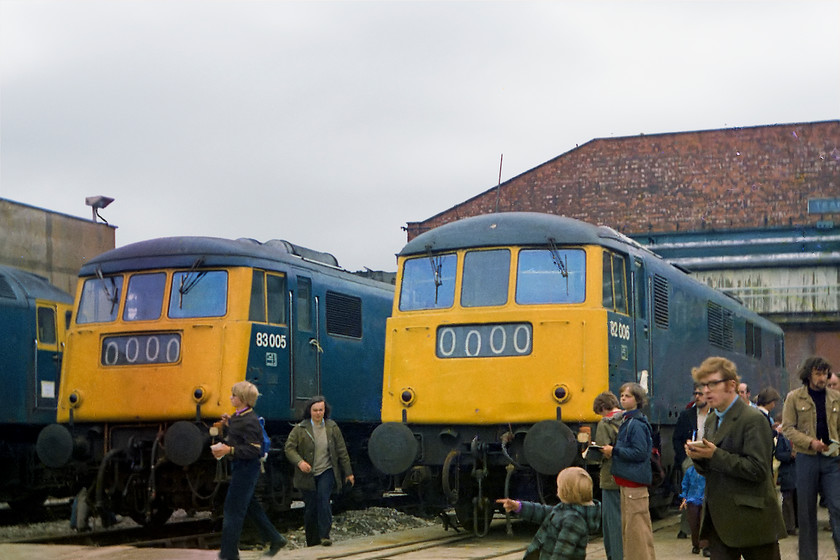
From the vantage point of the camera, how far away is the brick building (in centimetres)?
3338

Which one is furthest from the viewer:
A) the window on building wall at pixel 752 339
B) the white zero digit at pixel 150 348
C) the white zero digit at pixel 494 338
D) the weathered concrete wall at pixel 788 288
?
the weathered concrete wall at pixel 788 288

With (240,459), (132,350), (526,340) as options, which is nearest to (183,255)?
(132,350)

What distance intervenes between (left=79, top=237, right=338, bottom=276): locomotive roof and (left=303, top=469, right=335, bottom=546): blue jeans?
2890 mm

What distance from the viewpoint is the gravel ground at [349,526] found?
1408 centimetres

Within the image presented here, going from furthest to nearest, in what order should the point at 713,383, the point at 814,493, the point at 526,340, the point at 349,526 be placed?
the point at 349,526 < the point at 526,340 < the point at 814,493 < the point at 713,383

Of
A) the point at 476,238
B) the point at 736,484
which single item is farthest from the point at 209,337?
A: the point at 736,484

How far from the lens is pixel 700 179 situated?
119ft

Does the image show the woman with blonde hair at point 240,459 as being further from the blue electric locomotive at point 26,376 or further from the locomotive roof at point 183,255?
the blue electric locomotive at point 26,376

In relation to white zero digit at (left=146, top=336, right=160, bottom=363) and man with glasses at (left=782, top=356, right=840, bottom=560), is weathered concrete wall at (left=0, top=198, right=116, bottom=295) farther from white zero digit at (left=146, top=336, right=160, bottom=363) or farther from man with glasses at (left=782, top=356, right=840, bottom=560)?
man with glasses at (left=782, top=356, right=840, bottom=560)

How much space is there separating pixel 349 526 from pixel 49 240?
1531cm

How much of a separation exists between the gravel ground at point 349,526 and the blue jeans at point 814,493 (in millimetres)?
5799

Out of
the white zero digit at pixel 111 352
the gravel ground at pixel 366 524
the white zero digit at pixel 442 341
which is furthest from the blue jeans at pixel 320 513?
the white zero digit at pixel 111 352

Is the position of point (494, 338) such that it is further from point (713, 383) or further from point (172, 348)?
point (713, 383)

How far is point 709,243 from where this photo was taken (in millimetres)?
34031
